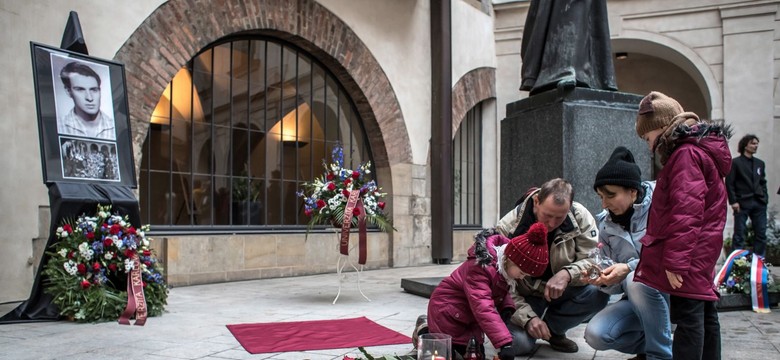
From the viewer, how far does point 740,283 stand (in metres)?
6.48

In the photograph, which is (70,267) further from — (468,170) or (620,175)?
(468,170)

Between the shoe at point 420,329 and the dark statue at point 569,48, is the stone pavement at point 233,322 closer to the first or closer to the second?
the shoe at point 420,329

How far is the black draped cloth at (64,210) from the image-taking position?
5.89 meters

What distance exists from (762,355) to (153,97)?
6767mm

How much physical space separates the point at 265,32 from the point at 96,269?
16.3 ft

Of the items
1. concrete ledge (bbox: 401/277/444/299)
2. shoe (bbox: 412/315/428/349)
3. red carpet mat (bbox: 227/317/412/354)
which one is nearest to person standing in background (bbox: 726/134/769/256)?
concrete ledge (bbox: 401/277/444/299)

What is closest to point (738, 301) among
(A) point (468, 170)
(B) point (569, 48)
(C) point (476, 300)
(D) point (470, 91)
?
(B) point (569, 48)

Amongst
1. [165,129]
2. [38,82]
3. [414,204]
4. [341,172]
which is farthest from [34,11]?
[414,204]

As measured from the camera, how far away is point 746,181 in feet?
30.2

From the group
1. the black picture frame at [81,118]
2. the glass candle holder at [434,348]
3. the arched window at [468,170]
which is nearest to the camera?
the glass candle holder at [434,348]

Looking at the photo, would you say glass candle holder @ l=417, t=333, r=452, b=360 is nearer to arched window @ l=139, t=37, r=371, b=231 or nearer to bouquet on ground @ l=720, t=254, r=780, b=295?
bouquet on ground @ l=720, t=254, r=780, b=295

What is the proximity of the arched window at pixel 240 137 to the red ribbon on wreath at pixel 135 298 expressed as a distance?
8.53 ft

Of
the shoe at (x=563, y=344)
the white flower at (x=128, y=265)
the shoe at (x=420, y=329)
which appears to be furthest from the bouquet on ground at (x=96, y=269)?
the shoe at (x=563, y=344)

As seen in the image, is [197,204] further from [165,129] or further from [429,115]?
[429,115]
